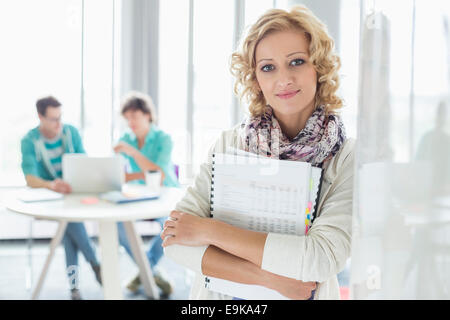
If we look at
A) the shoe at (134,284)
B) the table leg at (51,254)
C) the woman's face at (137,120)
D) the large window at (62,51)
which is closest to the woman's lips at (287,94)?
the large window at (62,51)

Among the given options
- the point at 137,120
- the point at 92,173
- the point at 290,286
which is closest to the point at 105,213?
the point at 92,173

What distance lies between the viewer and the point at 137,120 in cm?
223

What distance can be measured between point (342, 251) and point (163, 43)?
0.53 m

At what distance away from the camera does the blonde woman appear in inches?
24.2

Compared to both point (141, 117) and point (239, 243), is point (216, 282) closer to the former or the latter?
point (239, 243)

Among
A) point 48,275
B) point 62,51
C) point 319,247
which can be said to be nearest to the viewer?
point 319,247

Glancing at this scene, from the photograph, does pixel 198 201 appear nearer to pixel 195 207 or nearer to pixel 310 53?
pixel 195 207

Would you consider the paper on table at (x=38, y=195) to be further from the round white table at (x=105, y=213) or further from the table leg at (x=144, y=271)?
the table leg at (x=144, y=271)

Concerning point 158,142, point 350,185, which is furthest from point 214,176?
point 158,142

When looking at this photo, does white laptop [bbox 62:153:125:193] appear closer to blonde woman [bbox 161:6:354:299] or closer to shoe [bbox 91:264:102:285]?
shoe [bbox 91:264:102:285]

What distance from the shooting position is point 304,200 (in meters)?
0.62

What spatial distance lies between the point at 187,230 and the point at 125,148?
1467 mm

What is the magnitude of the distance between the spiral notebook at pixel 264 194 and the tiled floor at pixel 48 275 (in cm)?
135

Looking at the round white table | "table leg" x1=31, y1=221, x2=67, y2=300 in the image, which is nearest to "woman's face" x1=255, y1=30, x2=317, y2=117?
the round white table
